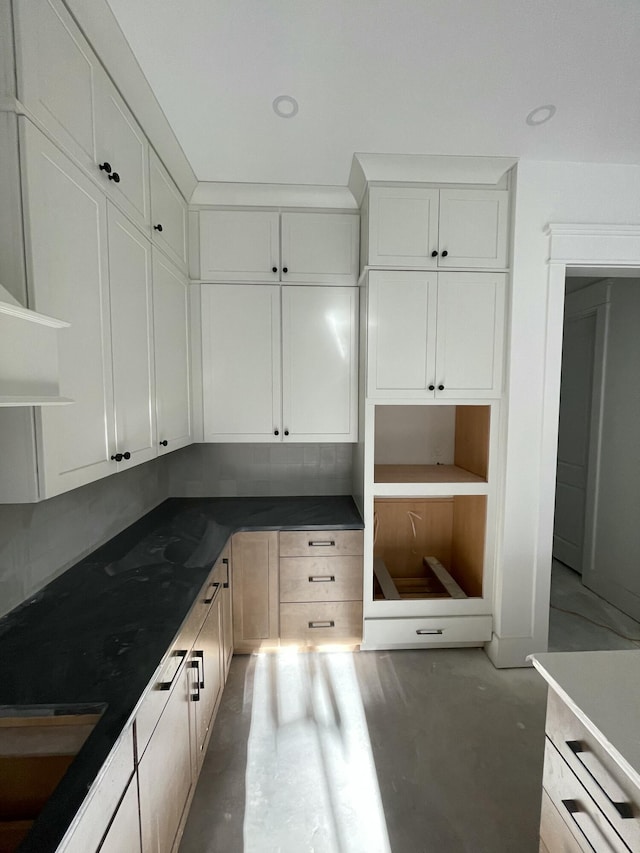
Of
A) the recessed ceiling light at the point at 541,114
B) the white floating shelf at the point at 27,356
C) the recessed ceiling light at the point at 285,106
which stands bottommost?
the white floating shelf at the point at 27,356

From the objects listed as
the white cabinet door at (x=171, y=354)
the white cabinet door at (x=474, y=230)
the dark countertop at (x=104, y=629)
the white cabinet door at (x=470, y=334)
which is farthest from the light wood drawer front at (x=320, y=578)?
the white cabinet door at (x=474, y=230)

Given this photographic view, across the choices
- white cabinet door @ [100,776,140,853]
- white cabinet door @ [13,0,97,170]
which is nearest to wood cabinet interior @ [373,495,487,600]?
white cabinet door @ [100,776,140,853]

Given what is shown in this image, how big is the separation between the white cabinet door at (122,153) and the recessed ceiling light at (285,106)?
1.91ft

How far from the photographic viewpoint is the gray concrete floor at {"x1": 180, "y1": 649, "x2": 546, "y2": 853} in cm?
130

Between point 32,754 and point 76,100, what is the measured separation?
1717 millimetres

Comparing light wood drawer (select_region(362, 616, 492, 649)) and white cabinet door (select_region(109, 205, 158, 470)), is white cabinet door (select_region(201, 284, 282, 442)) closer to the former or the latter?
white cabinet door (select_region(109, 205, 158, 470))

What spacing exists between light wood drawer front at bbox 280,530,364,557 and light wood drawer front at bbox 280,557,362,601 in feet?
0.10

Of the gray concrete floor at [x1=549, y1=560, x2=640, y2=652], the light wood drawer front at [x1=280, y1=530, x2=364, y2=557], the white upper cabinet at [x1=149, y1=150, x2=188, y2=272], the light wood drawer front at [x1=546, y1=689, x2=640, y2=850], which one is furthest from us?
the gray concrete floor at [x1=549, y1=560, x2=640, y2=652]

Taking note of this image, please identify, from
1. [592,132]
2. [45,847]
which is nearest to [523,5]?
[592,132]

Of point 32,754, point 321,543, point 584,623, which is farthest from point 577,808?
point 584,623

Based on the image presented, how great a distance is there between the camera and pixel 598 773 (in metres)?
0.81

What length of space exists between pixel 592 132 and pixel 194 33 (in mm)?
1769

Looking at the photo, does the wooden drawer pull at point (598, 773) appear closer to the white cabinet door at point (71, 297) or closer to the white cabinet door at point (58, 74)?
the white cabinet door at point (71, 297)

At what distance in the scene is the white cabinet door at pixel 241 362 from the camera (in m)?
2.22
